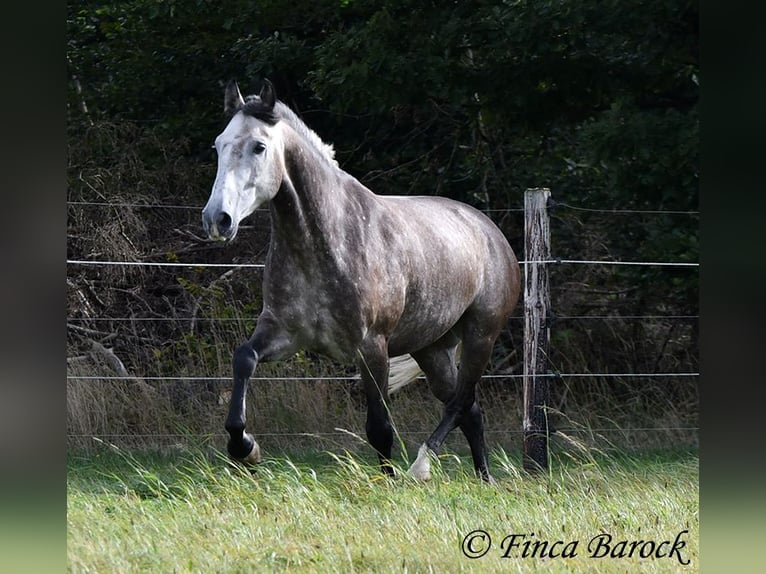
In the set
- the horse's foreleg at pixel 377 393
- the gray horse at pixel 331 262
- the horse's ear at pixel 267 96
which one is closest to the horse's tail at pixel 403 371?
the gray horse at pixel 331 262

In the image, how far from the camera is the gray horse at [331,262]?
515 cm

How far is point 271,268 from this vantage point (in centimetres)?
560

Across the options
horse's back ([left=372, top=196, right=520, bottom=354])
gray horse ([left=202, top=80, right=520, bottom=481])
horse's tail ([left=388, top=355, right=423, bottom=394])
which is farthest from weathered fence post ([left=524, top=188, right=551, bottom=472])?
horse's tail ([left=388, top=355, right=423, bottom=394])

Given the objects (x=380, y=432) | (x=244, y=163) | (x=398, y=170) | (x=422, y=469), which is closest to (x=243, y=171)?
(x=244, y=163)

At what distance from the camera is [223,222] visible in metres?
4.80

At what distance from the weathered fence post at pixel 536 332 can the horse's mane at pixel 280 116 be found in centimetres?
172

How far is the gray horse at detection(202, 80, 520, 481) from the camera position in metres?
5.15

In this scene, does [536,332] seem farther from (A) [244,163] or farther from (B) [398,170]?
(B) [398,170]

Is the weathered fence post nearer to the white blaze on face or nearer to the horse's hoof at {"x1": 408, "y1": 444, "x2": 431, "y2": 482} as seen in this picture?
the horse's hoof at {"x1": 408, "y1": 444, "x2": 431, "y2": 482}

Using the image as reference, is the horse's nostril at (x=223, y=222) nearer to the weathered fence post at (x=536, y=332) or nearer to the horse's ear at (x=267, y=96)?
the horse's ear at (x=267, y=96)

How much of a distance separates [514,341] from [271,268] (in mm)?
4380

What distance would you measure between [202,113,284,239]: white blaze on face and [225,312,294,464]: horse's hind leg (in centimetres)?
65
